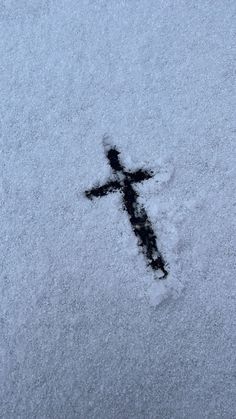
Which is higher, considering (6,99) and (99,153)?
(6,99)

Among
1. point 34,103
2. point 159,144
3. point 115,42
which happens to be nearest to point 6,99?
point 34,103

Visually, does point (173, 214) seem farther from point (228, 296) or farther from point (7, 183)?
point (7, 183)

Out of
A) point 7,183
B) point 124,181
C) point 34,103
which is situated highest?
point 34,103
